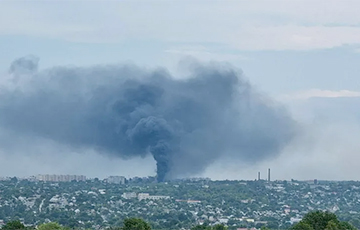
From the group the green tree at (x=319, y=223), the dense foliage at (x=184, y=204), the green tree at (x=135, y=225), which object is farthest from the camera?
the dense foliage at (x=184, y=204)

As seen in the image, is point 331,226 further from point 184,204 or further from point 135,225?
point 184,204

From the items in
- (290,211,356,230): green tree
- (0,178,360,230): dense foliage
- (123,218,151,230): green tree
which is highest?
(0,178,360,230): dense foliage

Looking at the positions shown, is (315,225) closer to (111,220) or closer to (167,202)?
(111,220)

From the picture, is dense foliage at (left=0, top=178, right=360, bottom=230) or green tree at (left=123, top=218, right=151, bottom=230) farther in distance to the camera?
dense foliage at (left=0, top=178, right=360, bottom=230)

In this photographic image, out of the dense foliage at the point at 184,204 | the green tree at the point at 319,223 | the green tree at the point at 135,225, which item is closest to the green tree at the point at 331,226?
the green tree at the point at 319,223

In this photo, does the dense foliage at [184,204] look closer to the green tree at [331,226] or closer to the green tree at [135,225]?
the green tree at [135,225]

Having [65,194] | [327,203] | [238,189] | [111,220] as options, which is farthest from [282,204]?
[111,220]

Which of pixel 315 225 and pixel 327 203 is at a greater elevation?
pixel 327 203

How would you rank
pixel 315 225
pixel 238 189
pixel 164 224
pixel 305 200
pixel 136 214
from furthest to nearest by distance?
pixel 238 189, pixel 305 200, pixel 136 214, pixel 164 224, pixel 315 225

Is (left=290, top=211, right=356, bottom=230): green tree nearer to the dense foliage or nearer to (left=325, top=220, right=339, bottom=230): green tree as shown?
(left=325, top=220, right=339, bottom=230): green tree

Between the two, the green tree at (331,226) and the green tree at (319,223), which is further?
the green tree at (319,223)

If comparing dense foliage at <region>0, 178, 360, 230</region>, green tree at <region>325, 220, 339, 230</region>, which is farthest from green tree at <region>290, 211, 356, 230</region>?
dense foliage at <region>0, 178, 360, 230</region>
